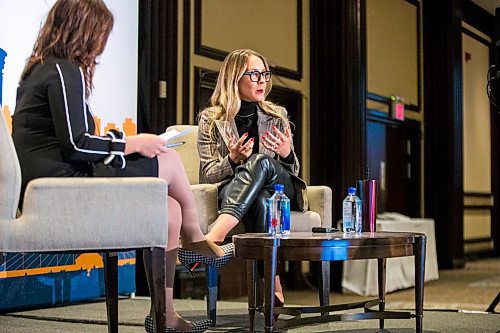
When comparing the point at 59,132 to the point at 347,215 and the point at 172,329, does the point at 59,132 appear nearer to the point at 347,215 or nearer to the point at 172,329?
the point at 172,329

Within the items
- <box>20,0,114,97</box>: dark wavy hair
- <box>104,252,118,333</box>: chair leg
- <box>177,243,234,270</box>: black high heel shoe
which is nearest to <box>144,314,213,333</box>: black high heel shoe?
<box>104,252,118,333</box>: chair leg

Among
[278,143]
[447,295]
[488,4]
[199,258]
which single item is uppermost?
[488,4]

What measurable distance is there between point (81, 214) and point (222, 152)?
140cm

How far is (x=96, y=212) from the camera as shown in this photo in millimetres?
2070

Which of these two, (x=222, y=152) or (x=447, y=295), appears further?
(x=447, y=295)

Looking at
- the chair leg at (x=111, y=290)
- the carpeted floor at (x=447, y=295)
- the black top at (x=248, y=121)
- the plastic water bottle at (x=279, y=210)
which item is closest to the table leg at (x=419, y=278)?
the plastic water bottle at (x=279, y=210)

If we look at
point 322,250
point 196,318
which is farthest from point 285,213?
point 196,318

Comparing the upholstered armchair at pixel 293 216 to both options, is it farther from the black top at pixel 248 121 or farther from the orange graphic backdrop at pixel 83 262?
the orange graphic backdrop at pixel 83 262

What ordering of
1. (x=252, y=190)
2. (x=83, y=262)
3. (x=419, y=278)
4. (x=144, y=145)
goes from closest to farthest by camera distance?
1. (x=144, y=145)
2. (x=419, y=278)
3. (x=252, y=190)
4. (x=83, y=262)

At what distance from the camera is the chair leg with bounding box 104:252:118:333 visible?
7.61 feet

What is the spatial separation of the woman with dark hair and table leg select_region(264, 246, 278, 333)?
0.38m

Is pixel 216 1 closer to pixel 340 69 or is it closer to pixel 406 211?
pixel 340 69

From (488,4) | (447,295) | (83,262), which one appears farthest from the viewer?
(488,4)

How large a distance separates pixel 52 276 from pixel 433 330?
1918mm
